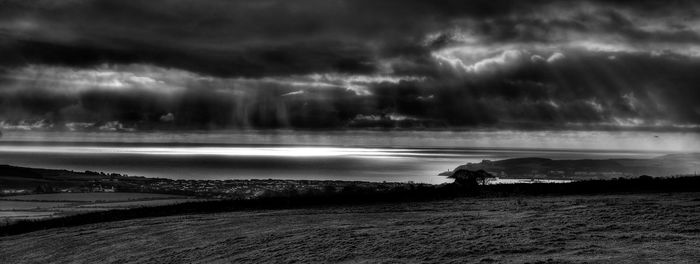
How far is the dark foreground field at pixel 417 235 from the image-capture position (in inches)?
544

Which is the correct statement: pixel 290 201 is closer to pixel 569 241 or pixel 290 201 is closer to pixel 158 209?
pixel 158 209

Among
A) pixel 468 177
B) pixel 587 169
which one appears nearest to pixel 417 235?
pixel 468 177

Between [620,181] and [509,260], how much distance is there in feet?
58.1

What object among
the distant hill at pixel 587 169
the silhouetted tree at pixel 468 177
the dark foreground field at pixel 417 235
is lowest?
the dark foreground field at pixel 417 235

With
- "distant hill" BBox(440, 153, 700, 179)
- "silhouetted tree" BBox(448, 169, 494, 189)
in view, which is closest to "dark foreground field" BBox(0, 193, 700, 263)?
"silhouetted tree" BBox(448, 169, 494, 189)

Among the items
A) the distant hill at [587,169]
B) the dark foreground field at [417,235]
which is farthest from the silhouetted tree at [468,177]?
the distant hill at [587,169]

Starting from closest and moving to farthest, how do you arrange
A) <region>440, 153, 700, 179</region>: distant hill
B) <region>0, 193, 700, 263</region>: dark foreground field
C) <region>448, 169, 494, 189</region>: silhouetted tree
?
<region>0, 193, 700, 263</region>: dark foreground field < <region>448, 169, 494, 189</region>: silhouetted tree < <region>440, 153, 700, 179</region>: distant hill

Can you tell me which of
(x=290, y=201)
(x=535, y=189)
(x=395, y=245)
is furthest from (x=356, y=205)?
(x=395, y=245)

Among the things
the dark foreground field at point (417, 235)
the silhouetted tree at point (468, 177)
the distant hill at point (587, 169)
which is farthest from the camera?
the distant hill at point (587, 169)

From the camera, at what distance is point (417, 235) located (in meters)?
17.1

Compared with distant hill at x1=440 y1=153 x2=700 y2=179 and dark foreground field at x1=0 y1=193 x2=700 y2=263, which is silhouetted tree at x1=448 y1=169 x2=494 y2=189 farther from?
distant hill at x1=440 y1=153 x2=700 y2=179

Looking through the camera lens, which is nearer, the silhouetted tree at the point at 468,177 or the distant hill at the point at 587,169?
the silhouetted tree at the point at 468,177

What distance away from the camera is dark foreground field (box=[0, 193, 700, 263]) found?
45.3 feet

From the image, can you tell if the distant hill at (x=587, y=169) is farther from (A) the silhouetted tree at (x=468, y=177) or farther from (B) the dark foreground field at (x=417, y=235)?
(B) the dark foreground field at (x=417, y=235)
